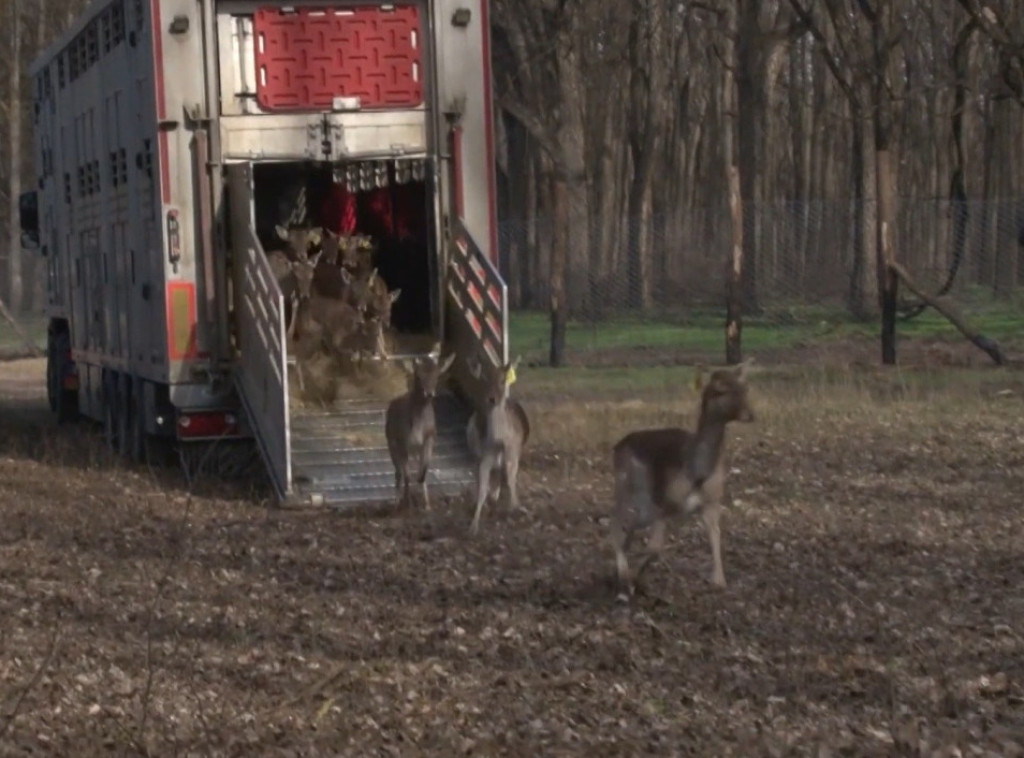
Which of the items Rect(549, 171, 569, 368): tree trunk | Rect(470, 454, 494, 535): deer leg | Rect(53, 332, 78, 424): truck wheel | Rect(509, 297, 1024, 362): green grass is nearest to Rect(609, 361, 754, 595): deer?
→ Rect(470, 454, 494, 535): deer leg

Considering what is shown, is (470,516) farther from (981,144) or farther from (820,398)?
(981,144)

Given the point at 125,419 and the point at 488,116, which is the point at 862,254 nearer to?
the point at 125,419

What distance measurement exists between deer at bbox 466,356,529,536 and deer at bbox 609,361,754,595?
8.87 feet

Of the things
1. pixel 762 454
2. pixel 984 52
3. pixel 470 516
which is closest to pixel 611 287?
pixel 984 52

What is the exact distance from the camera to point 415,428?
15.5 meters

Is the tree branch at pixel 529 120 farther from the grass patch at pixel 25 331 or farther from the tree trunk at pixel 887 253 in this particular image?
the tree trunk at pixel 887 253

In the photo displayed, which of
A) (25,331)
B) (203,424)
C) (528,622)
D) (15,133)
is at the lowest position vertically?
Result: (25,331)

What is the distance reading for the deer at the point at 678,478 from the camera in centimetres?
1177

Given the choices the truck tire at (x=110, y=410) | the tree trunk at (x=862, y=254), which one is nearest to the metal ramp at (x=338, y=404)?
the truck tire at (x=110, y=410)

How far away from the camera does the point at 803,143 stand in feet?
213

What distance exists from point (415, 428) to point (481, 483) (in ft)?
3.53

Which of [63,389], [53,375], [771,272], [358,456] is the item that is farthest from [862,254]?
[358,456]

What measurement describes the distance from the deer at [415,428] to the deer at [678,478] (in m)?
3.77

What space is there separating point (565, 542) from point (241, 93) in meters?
5.52
